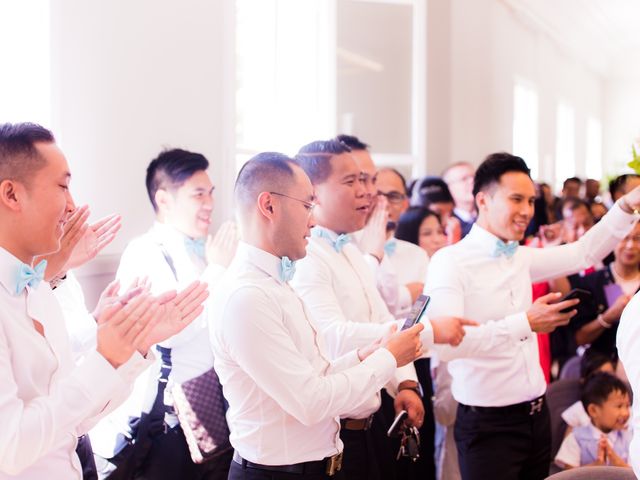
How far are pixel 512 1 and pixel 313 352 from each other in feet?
27.1

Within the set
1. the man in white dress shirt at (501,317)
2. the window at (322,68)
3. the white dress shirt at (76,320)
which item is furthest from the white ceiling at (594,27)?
the white dress shirt at (76,320)

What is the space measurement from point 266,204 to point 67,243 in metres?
0.53

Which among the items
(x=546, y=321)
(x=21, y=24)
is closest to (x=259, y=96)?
(x=21, y=24)

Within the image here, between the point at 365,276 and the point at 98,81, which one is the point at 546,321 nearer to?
the point at 365,276

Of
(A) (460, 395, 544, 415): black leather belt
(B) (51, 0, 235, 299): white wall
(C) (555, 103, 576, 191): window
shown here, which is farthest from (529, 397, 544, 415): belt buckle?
(C) (555, 103, 576, 191): window

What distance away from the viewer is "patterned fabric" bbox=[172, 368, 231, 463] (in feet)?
8.29

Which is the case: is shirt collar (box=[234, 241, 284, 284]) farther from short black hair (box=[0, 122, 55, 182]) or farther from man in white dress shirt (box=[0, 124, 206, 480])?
short black hair (box=[0, 122, 55, 182])

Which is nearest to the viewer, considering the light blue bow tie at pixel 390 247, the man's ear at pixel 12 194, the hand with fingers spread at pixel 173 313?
the man's ear at pixel 12 194

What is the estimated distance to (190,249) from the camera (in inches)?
116

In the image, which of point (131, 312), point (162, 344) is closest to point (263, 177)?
point (131, 312)

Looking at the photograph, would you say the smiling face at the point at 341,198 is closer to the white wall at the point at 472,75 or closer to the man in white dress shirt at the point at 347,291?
the man in white dress shirt at the point at 347,291

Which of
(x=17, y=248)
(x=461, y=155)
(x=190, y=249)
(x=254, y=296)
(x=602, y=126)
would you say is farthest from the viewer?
Answer: (x=602, y=126)

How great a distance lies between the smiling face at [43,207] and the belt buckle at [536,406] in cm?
183

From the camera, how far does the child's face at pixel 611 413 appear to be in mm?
3262
